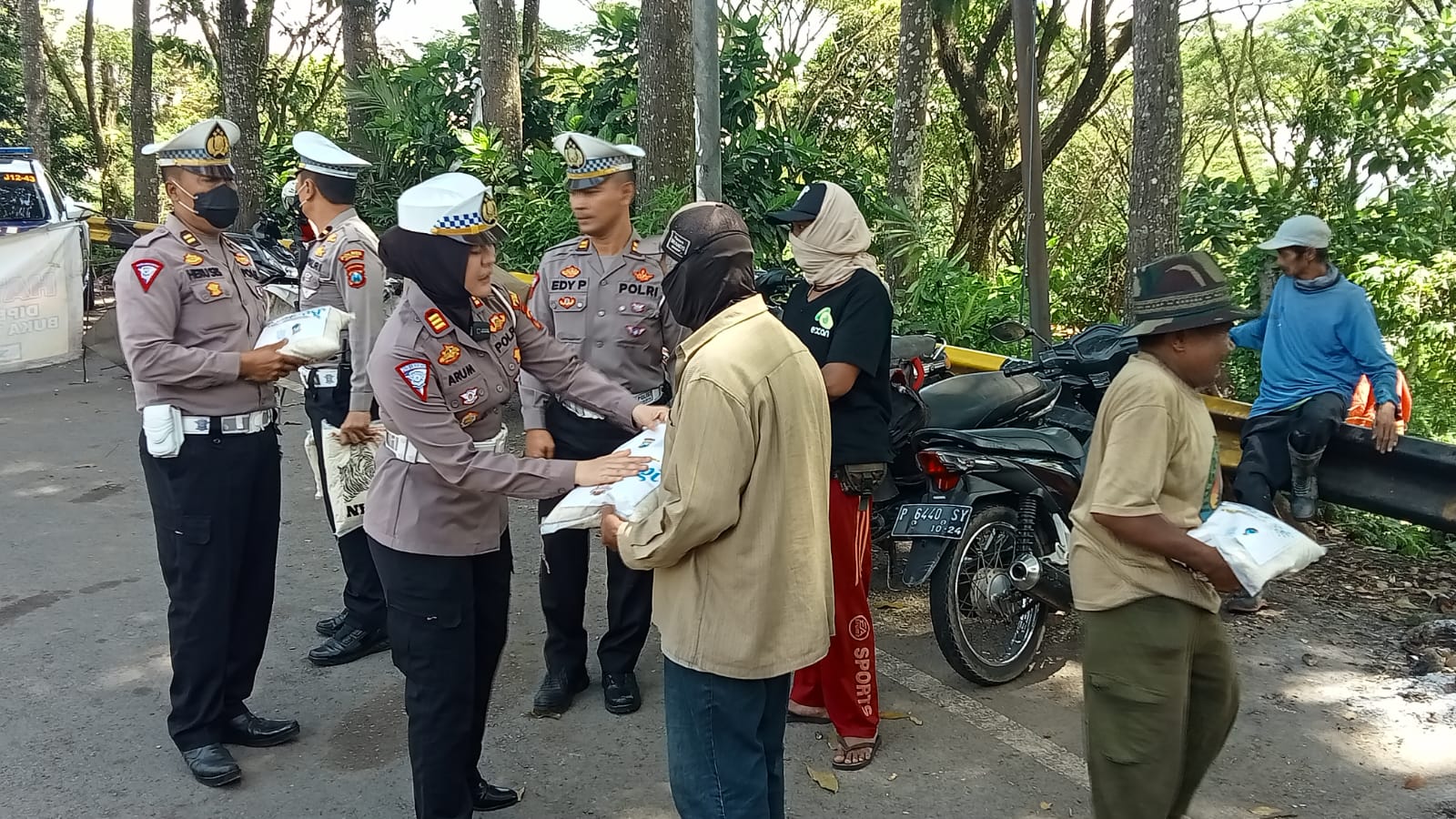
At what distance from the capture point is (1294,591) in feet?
17.2

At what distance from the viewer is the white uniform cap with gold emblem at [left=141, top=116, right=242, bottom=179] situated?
3732 mm

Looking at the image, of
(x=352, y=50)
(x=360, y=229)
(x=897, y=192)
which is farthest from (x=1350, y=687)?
(x=352, y=50)

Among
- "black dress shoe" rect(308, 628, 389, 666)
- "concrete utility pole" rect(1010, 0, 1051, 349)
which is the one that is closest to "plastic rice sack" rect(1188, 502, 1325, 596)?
"black dress shoe" rect(308, 628, 389, 666)

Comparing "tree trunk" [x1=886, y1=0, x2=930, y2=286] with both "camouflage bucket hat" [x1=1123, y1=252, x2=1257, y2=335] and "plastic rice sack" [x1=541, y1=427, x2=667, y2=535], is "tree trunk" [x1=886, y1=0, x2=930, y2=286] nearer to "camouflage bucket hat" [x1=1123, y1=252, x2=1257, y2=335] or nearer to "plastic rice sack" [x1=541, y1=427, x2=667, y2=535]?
"camouflage bucket hat" [x1=1123, y1=252, x2=1257, y2=335]

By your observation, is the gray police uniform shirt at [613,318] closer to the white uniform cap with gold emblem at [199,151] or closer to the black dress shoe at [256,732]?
the white uniform cap with gold emblem at [199,151]

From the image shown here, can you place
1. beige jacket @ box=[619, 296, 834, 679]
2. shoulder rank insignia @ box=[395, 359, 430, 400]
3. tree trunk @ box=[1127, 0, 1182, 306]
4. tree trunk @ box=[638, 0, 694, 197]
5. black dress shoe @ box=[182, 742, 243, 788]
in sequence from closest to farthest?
beige jacket @ box=[619, 296, 834, 679] → shoulder rank insignia @ box=[395, 359, 430, 400] → black dress shoe @ box=[182, 742, 243, 788] → tree trunk @ box=[1127, 0, 1182, 306] → tree trunk @ box=[638, 0, 694, 197]

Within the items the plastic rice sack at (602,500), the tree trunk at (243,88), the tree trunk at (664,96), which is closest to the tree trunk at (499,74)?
the tree trunk at (664,96)

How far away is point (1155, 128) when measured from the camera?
6.80 meters

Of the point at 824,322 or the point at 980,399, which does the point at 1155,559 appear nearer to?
the point at 824,322

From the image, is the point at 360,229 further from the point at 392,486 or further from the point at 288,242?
the point at 288,242

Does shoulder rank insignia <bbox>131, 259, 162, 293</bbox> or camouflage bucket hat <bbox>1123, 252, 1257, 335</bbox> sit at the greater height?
shoulder rank insignia <bbox>131, 259, 162, 293</bbox>

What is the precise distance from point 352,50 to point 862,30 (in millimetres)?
7477

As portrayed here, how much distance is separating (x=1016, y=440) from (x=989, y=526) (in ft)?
1.18

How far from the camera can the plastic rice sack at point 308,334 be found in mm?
3711
